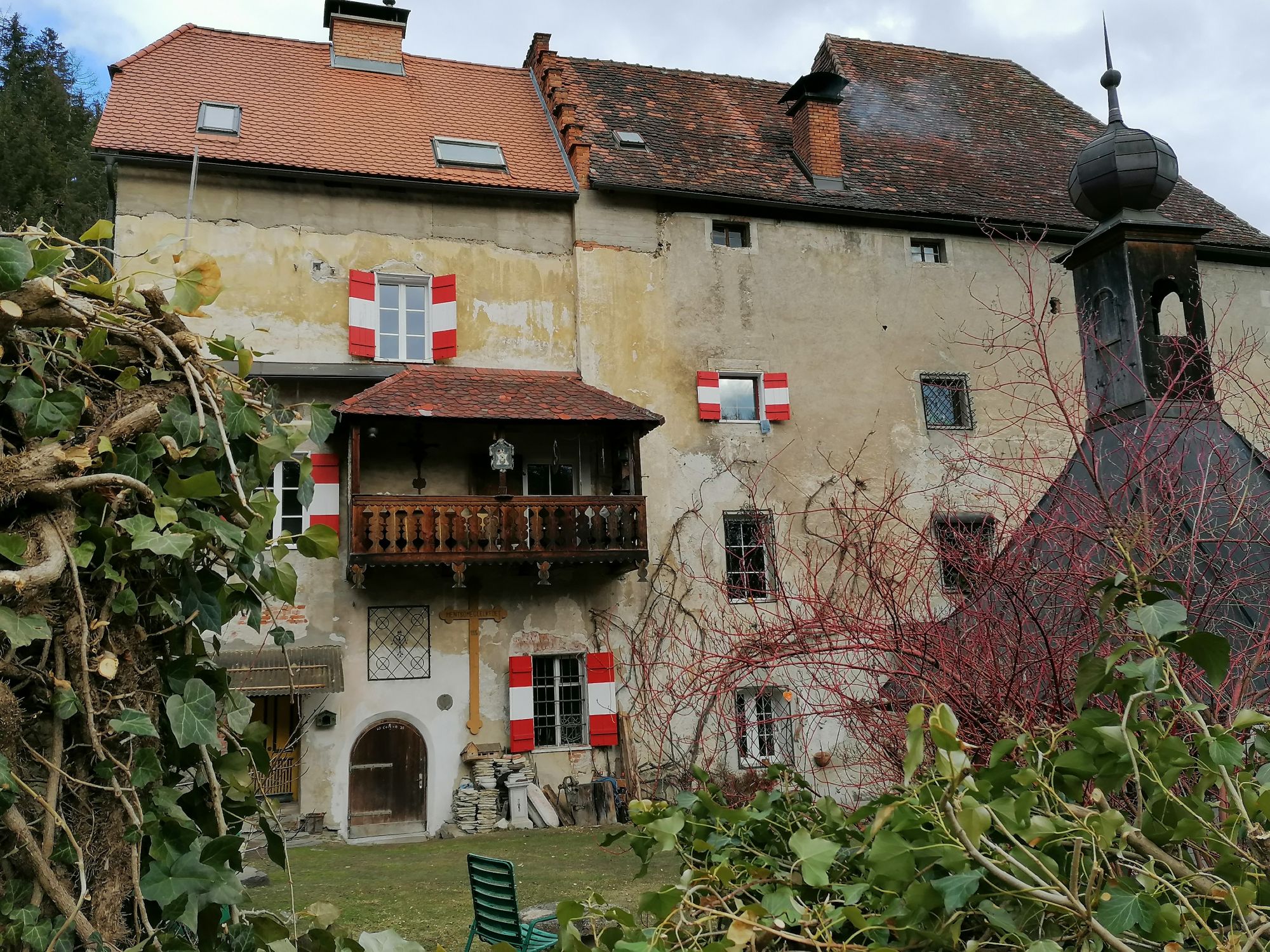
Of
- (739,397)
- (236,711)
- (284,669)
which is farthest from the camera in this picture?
(739,397)

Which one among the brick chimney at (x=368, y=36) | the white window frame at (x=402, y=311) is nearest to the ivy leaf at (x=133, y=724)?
the white window frame at (x=402, y=311)

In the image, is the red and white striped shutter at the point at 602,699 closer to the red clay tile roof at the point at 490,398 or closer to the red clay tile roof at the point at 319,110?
the red clay tile roof at the point at 490,398

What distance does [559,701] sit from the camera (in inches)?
598

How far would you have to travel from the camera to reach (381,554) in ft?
43.8

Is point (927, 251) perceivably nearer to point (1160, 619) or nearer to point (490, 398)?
point (490, 398)

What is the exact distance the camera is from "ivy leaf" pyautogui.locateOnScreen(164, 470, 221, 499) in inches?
58.9

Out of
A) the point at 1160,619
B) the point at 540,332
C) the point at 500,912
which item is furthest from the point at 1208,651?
the point at 540,332

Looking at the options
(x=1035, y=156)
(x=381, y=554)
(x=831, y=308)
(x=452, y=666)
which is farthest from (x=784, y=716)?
(x=1035, y=156)

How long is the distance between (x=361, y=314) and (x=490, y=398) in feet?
7.98

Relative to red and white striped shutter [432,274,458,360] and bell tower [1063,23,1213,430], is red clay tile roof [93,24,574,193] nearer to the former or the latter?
red and white striped shutter [432,274,458,360]

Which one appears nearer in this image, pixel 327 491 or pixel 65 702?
pixel 65 702

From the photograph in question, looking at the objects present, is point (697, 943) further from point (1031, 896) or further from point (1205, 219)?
point (1205, 219)

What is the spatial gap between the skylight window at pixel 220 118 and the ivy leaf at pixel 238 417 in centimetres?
1558

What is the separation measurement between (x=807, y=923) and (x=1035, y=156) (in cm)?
2168
